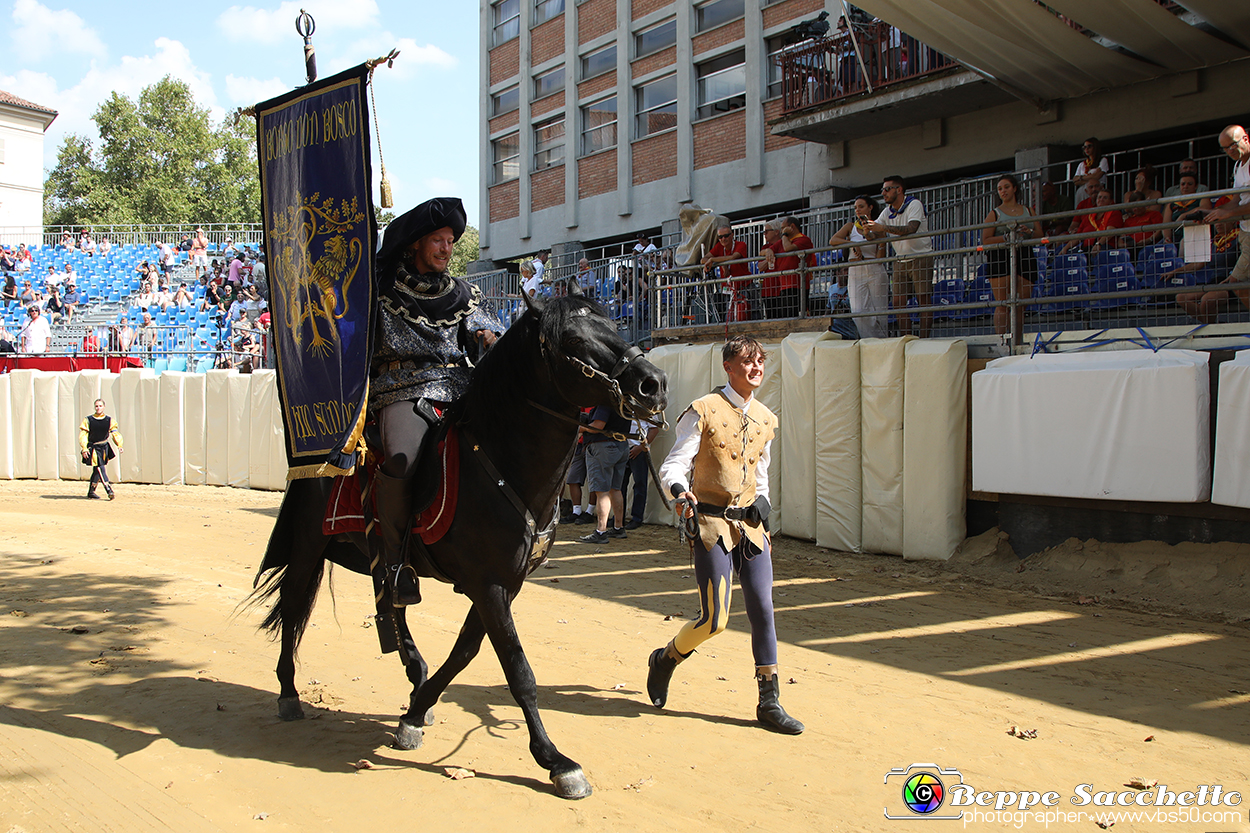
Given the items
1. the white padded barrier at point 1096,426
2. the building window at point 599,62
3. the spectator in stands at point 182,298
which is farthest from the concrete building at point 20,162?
the white padded barrier at point 1096,426

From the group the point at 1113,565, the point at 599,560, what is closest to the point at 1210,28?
the point at 1113,565

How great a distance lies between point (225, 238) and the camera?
3434 cm

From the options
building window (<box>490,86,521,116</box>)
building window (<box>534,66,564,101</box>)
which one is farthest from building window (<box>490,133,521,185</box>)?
building window (<box>534,66,564,101</box>)

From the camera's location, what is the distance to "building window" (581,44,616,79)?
26609 mm

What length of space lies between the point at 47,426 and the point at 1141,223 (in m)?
21.6

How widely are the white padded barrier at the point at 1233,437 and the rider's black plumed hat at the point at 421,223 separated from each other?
21.0 ft

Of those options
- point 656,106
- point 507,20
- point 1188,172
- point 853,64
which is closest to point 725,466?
point 1188,172

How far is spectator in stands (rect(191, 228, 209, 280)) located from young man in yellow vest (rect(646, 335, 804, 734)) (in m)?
30.6

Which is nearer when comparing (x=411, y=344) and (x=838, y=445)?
(x=411, y=344)

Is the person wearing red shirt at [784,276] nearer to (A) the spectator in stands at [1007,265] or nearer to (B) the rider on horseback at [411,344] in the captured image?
(A) the spectator in stands at [1007,265]

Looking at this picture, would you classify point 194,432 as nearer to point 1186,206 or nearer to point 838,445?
point 838,445

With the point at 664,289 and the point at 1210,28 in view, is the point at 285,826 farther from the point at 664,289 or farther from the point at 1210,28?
the point at 1210,28

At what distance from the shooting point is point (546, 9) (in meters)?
28.9

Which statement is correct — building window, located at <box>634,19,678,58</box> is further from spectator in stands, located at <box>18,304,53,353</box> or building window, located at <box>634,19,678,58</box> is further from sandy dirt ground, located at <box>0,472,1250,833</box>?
sandy dirt ground, located at <box>0,472,1250,833</box>
